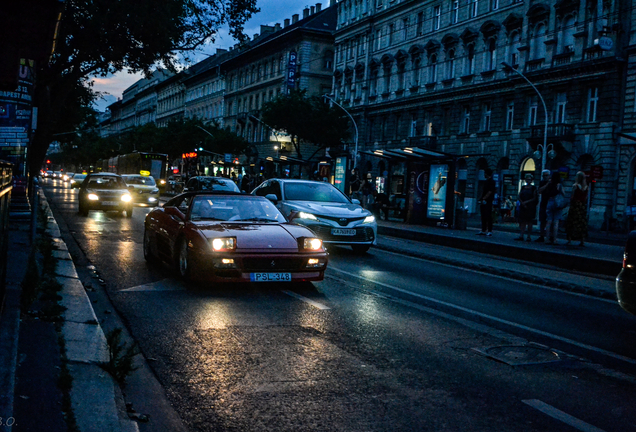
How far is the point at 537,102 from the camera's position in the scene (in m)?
42.3

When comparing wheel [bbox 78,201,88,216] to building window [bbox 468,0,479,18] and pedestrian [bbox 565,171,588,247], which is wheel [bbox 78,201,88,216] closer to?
pedestrian [bbox 565,171,588,247]

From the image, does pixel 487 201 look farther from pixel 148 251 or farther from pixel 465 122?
pixel 465 122

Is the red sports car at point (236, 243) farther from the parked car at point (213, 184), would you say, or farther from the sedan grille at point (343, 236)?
the parked car at point (213, 184)

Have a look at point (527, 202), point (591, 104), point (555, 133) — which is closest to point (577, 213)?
point (527, 202)

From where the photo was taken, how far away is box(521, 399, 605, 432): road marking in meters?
4.40

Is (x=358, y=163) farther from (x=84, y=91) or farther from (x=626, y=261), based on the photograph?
(x=626, y=261)

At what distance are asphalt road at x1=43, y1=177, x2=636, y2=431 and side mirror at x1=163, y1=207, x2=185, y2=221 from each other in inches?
33.8

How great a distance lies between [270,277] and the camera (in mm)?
9320

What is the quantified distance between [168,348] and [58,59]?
18129 mm

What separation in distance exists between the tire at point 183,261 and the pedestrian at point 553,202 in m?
11.0

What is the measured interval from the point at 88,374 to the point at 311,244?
510 centimetres

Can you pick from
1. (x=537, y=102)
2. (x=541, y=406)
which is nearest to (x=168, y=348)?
(x=541, y=406)

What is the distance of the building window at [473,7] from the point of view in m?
48.3

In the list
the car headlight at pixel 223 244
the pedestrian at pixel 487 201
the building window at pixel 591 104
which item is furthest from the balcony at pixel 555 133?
the car headlight at pixel 223 244
